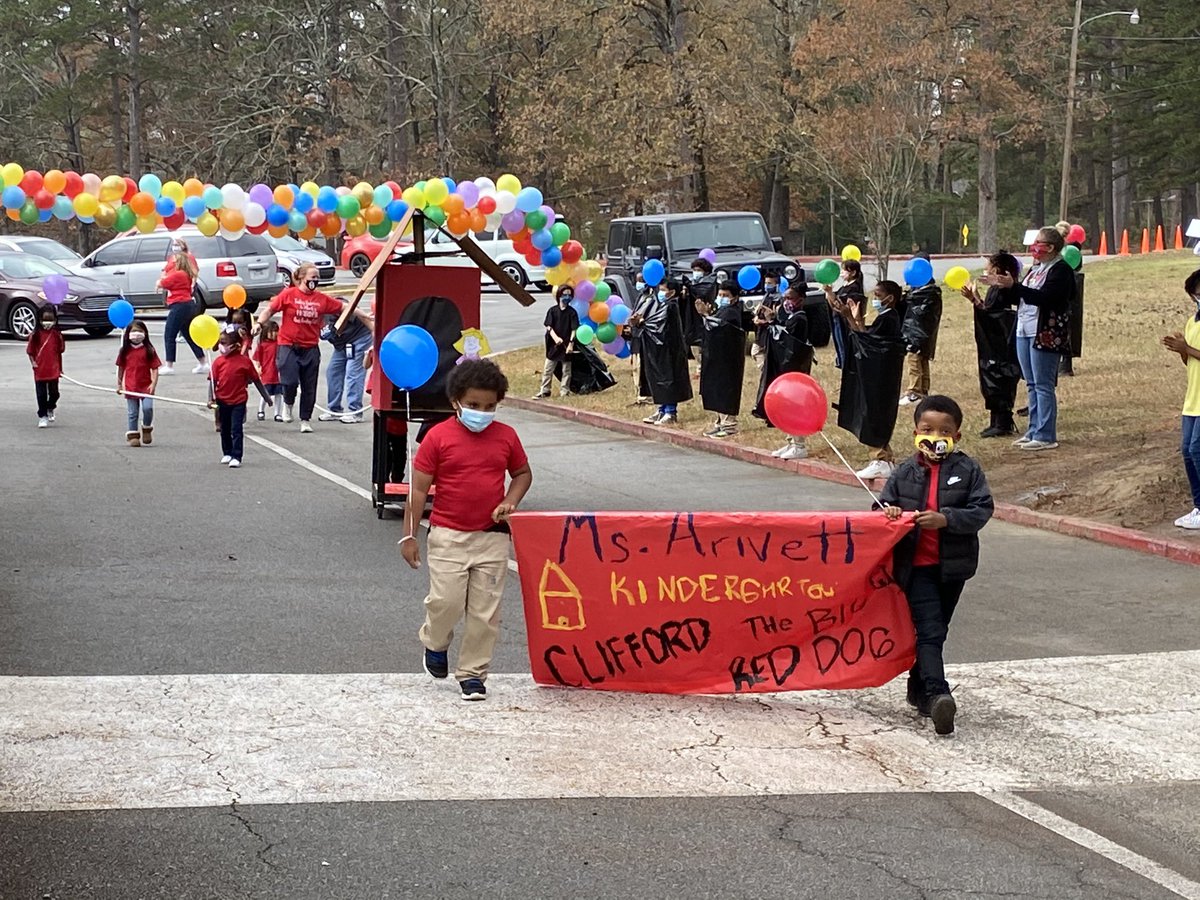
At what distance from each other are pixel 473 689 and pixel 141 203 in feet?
30.4

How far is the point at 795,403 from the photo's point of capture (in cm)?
777

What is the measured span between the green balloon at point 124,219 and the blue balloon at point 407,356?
7409 millimetres

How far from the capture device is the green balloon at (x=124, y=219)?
49.4 ft

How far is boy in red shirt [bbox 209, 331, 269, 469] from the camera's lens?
15000 millimetres

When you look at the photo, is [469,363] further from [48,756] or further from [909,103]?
[909,103]

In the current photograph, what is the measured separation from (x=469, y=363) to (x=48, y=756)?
2429 mm

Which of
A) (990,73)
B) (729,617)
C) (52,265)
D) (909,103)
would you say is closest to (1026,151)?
(990,73)

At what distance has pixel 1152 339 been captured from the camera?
22.0m

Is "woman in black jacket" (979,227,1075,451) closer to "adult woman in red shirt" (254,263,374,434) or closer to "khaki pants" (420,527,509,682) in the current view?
"adult woman in red shirt" (254,263,374,434)

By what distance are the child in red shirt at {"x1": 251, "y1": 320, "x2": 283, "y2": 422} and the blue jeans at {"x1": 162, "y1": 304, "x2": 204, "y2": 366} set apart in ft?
9.89

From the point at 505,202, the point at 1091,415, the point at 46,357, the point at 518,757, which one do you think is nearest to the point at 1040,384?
the point at 1091,415

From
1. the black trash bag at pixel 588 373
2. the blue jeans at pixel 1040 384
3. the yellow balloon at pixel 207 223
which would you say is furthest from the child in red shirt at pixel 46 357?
the blue jeans at pixel 1040 384

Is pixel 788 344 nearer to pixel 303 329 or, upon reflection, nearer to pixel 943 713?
pixel 303 329

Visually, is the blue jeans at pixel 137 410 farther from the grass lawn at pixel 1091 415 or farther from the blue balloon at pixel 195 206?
the grass lawn at pixel 1091 415
